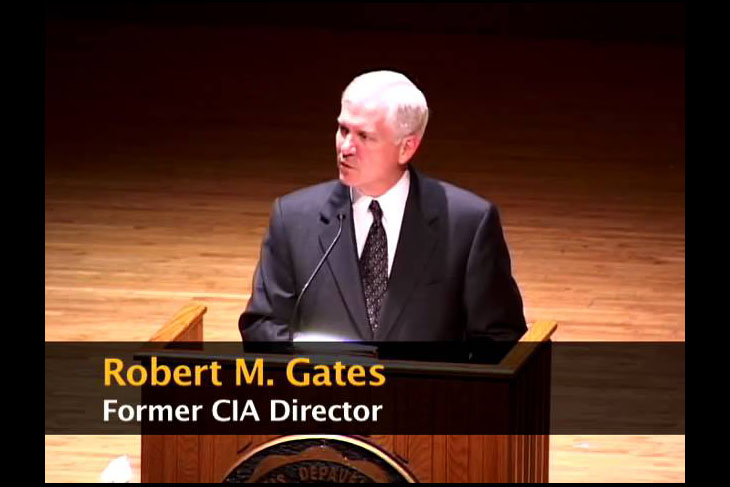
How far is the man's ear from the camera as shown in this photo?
10.8 feet

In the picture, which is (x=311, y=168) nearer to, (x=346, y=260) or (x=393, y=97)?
(x=346, y=260)

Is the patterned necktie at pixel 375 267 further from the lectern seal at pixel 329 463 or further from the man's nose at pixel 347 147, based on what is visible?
the lectern seal at pixel 329 463

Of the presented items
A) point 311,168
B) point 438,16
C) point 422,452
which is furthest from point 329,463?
point 438,16

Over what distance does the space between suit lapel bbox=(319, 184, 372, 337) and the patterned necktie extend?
0.09ft

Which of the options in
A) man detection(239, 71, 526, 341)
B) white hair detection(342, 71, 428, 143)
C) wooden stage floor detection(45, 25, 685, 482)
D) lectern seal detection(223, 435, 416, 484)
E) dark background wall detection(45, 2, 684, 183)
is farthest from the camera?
dark background wall detection(45, 2, 684, 183)

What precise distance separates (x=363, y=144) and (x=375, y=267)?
0.28 m

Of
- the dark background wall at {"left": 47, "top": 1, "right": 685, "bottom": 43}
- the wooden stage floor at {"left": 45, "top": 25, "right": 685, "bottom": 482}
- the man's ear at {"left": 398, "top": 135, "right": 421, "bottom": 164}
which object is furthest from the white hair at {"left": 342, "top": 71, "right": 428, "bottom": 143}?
the dark background wall at {"left": 47, "top": 1, "right": 685, "bottom": 43}

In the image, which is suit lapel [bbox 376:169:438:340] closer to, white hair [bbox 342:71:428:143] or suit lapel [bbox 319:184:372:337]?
suit lapel [bbox 319:184:372:337]

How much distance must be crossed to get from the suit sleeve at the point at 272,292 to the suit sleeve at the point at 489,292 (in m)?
0.37

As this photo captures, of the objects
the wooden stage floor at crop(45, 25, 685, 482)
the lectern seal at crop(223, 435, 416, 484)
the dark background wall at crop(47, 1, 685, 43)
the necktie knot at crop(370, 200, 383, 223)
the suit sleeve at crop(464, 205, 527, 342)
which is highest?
the dark background wall at crop(47, 1, 685, 43)

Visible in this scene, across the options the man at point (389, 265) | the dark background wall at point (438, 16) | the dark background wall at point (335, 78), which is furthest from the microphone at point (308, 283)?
the dark background wall at point (438, 16)

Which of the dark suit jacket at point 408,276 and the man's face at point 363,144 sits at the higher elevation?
the man's face at point 363,144

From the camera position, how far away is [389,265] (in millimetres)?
3408

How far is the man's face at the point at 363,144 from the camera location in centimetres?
325
